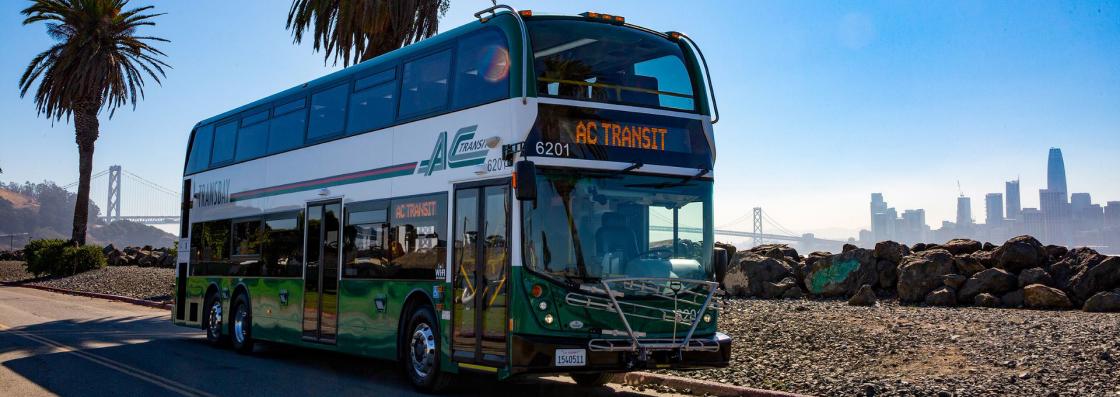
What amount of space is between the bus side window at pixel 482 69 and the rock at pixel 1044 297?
12551 millimetres

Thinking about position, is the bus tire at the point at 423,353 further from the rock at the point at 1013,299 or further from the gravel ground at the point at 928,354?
the rock at the point at 1013,299

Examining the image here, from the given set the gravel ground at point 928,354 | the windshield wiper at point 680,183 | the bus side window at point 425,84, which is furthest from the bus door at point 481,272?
the gravel ground at point 928,354

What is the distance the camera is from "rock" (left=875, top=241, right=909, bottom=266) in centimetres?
2238

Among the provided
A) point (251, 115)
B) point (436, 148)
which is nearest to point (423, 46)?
point (436, 148)

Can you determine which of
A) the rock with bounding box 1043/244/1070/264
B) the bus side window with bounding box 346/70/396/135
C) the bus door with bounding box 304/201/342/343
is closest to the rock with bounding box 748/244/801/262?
the rock with bounding box 1043/244/1070/264

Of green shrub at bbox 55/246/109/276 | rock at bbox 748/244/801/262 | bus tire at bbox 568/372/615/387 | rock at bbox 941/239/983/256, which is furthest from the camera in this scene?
green shrub at bbox 55/246/109/276

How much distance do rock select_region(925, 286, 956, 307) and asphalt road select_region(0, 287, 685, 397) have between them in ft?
31.1

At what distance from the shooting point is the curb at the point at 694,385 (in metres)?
11.1

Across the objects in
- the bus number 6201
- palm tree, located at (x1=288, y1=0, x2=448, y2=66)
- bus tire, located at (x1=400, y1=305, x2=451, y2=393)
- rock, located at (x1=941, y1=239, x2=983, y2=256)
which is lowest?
bus tire, located at (x1=400, y1=305, x2=451, y2=393)

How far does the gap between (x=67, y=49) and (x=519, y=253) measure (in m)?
41.2

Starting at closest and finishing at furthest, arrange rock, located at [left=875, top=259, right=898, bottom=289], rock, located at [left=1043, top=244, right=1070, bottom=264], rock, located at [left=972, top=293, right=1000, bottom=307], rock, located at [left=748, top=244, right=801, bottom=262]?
rock, located at [left=972, top=293, right=1000, bottom=307] < rock, located at [left=1043, top=244, right=1070, bottom=264] < rock, located at [left=875, top=259, right=898, bottom=289] < rock, located at [left=748, top=244, right=801, bottom=262]

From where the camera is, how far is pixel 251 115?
17250 mm

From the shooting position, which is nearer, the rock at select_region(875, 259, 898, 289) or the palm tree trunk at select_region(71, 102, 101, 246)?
the rock at select_region(875, 259, 898, 289)

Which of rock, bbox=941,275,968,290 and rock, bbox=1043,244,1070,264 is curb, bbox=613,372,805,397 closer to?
rock, bbox=941,275,968,290
